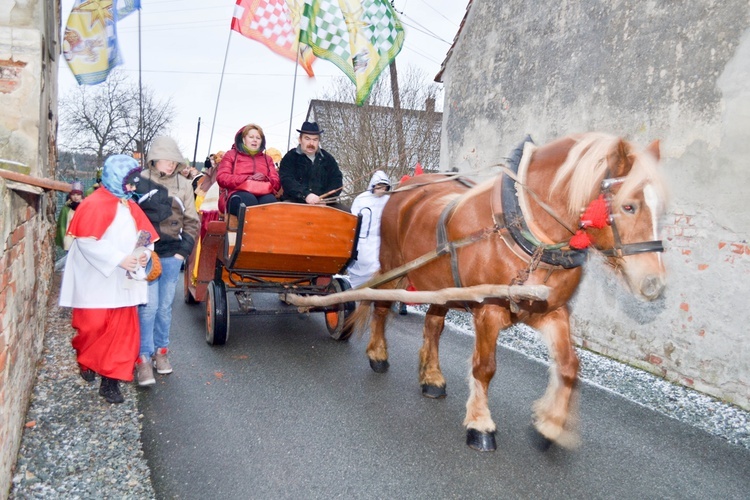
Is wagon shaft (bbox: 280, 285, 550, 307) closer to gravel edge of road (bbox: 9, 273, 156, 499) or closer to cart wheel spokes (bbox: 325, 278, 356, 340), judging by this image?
cart wheel spokes (bbox: 325, 278, 356, 340)

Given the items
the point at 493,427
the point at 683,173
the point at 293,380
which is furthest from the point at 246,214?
the point at 683,173

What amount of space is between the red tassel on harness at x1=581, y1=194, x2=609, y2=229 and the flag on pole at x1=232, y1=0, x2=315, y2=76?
436 cm

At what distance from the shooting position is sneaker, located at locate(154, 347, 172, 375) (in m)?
4.36

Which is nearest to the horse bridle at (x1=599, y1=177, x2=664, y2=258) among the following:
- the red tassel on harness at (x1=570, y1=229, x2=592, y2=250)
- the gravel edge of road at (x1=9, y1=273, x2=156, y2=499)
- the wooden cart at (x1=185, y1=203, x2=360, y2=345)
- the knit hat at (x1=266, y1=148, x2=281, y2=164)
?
the red tassel on harness at (x1=570, y1=229, x2=592, y2=250)

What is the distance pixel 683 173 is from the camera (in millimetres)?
5230

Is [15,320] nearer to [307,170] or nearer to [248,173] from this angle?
[248,173]

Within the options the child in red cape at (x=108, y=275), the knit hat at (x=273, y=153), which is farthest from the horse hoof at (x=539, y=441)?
the knit hat at (x=273, y=153)

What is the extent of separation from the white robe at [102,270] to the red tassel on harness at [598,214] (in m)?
2.80

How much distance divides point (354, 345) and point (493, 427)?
234 centimetres

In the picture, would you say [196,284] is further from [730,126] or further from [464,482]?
[730,126]

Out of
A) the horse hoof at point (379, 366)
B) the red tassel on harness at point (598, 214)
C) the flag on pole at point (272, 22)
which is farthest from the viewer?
the flag on pole at point (272, 22)

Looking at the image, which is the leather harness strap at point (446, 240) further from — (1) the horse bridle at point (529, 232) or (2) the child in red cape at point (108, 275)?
(2) the child in red cape at point (108, 275)

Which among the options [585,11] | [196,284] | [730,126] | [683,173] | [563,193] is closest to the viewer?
[563,193]

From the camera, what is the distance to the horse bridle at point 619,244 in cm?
259
